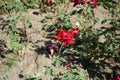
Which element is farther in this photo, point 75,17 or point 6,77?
point 75,17

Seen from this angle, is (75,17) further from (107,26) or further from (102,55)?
(102,55)

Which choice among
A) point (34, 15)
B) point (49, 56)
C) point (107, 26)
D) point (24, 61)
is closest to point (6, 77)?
point (24, 61)

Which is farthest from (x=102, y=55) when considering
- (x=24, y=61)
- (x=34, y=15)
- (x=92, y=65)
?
(x=34, y=15)

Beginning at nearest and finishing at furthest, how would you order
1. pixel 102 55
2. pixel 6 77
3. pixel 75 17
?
pixel 6 77 → pixel 102 55 → pixel 75 17

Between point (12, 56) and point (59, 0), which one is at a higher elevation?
point (59, 0)

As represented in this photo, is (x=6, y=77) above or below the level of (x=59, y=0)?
below

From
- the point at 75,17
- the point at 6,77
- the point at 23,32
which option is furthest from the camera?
the point at 75,17

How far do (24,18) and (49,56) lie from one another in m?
0.60

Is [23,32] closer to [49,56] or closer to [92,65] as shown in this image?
[49,56]

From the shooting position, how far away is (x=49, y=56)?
12.8ft

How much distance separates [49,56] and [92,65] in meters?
0.57

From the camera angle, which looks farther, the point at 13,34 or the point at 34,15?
the point at 34,15

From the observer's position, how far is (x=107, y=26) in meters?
4.51

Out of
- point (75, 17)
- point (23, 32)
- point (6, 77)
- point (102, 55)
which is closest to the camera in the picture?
point (6, 77)
